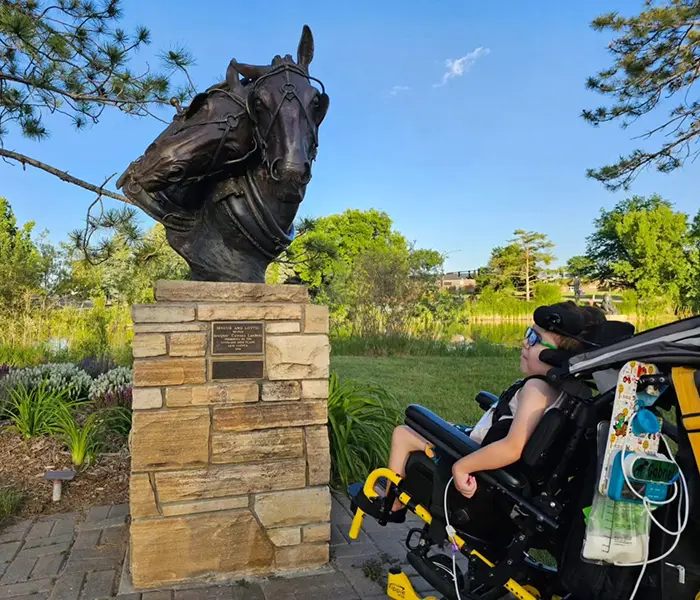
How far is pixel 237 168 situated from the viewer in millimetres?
2740

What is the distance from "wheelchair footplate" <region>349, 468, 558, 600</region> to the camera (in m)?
1.85

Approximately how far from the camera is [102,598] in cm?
229

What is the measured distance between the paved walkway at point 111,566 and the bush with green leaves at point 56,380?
1.95 m

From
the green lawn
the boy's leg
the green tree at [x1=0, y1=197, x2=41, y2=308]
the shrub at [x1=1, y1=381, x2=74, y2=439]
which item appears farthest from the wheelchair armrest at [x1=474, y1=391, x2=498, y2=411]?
the green tree at [x1=0, y1=197, x2=41, y2=308]

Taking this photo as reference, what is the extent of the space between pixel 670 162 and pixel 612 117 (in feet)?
2.92

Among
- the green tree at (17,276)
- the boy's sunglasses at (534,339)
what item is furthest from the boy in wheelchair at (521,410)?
the green tree at (17,276)

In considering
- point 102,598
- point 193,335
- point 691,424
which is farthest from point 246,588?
point 691,424

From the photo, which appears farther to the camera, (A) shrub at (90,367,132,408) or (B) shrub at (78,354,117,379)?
(B) shrub at (78,354,117,379)

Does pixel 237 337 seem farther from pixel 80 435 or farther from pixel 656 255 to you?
pixel 656 255

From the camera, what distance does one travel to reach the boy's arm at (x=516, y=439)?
5.90ft

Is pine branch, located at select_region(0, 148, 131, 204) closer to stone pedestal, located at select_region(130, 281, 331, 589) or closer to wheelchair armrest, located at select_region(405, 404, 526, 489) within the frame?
stone pedestal, located at select_region(130, 281, 331, 589)

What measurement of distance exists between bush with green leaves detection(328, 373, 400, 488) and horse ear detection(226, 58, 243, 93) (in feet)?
7.59

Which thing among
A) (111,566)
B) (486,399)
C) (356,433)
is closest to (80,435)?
(111,566)

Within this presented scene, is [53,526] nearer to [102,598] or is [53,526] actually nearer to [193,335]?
[102,598]
